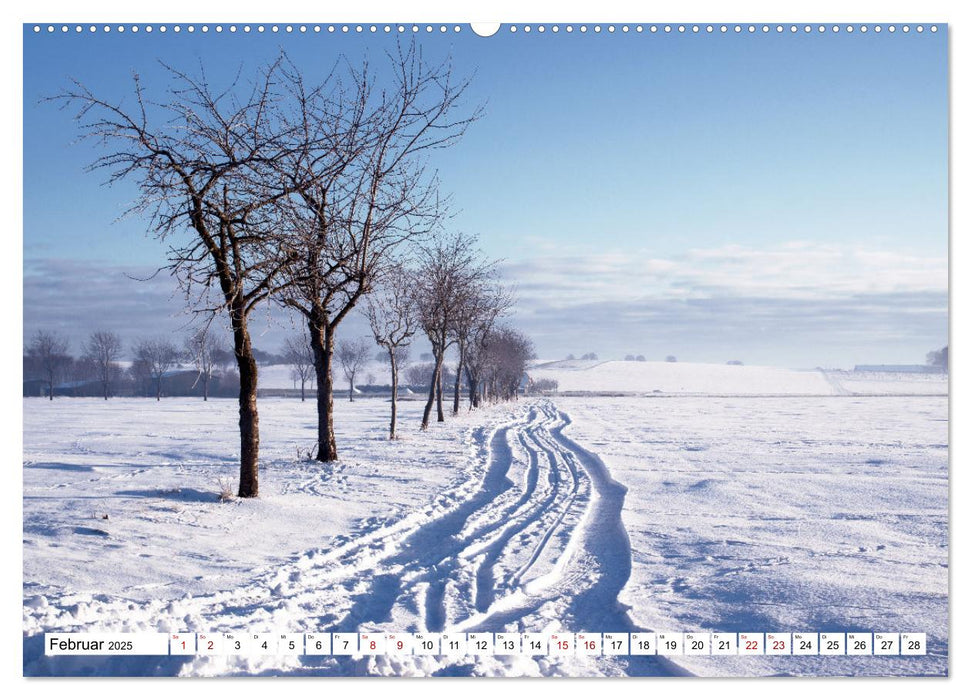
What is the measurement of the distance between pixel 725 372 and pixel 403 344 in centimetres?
6007

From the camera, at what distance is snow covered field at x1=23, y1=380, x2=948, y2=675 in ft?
16.0

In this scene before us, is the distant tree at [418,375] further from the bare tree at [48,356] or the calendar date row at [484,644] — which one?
the calendar date row at [484,644]

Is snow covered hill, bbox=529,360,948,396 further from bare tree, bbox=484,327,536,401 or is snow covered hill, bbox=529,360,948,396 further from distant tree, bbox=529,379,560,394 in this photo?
bare tree, bbox=484,327,536,401

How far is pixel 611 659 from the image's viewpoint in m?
4.09

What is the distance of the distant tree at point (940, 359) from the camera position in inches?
186

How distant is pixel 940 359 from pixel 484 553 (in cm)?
447

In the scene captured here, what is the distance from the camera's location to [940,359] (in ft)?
16.3

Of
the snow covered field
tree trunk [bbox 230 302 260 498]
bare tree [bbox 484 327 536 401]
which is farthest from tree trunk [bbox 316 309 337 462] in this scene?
bare tree [bbox 484 327 536 401]

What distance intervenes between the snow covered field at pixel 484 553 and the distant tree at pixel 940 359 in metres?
0.26

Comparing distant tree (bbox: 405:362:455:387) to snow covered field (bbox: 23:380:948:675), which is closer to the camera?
snow covered field (bbox: 23:380:948:675)

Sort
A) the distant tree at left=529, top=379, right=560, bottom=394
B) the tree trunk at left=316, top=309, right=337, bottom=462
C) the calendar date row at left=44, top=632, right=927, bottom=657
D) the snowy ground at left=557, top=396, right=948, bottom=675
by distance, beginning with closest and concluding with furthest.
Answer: the calendar date row at left=44, top=632, right=927, bottom=657, the snowy ground at left=557, top=396, right=948, bottom=675, the tree trunk at left=316, top=309, right=337, bottom=462, the distant tree at left=529, top=379, right=560, bottom=394

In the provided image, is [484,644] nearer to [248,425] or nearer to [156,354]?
[248,425]

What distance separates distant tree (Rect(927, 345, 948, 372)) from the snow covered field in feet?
0.86
